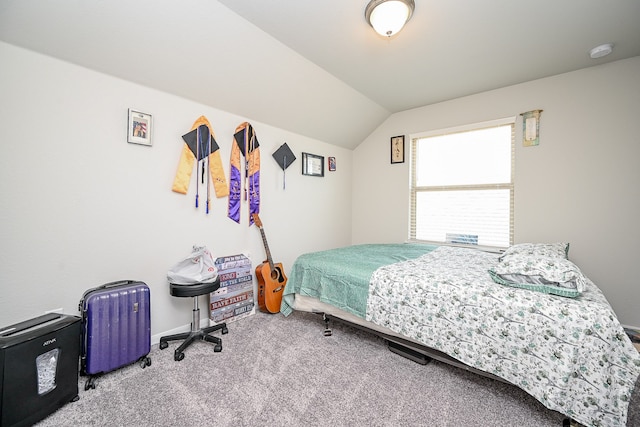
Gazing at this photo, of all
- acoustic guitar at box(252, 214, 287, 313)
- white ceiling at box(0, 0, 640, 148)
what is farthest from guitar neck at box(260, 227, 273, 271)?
white ceiling at box(0, 0, 640, 148)

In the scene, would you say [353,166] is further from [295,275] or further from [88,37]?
[88,37]

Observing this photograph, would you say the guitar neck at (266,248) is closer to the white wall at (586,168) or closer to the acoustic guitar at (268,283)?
the acoustic guitar at (268,283)

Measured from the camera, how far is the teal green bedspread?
2.11 metres

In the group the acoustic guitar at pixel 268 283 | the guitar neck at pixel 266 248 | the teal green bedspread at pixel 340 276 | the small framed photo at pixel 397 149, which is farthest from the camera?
the small framed photo at pixel 397 149

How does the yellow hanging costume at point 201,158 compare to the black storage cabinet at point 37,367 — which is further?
→ the yellow hanging costume at point 201,158

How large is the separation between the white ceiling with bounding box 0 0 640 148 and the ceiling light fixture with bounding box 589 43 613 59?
0.05 metres

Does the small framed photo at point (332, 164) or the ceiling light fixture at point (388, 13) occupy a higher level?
the ceiling light fixture at point (388, 13)

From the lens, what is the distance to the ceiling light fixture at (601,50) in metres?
2.28

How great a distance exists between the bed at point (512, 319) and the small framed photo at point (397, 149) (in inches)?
79.2

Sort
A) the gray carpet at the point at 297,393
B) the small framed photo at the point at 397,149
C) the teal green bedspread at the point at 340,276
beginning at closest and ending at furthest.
Result: the gray carpet at the point at 297,393 → the teal green bedspread at the point at 340,276 → the small framed photo at the point at 397,149

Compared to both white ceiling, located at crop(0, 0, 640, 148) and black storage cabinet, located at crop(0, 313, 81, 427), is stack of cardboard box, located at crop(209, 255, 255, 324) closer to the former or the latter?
black storage cabinet, located at crop(0, 313, 81, 427)

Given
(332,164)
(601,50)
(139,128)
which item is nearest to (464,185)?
(601,50)

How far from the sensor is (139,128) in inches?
83.0

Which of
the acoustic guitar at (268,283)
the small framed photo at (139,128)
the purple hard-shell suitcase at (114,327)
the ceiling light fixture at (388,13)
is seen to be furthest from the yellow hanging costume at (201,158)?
the ceiling light fixture at (388,13)
